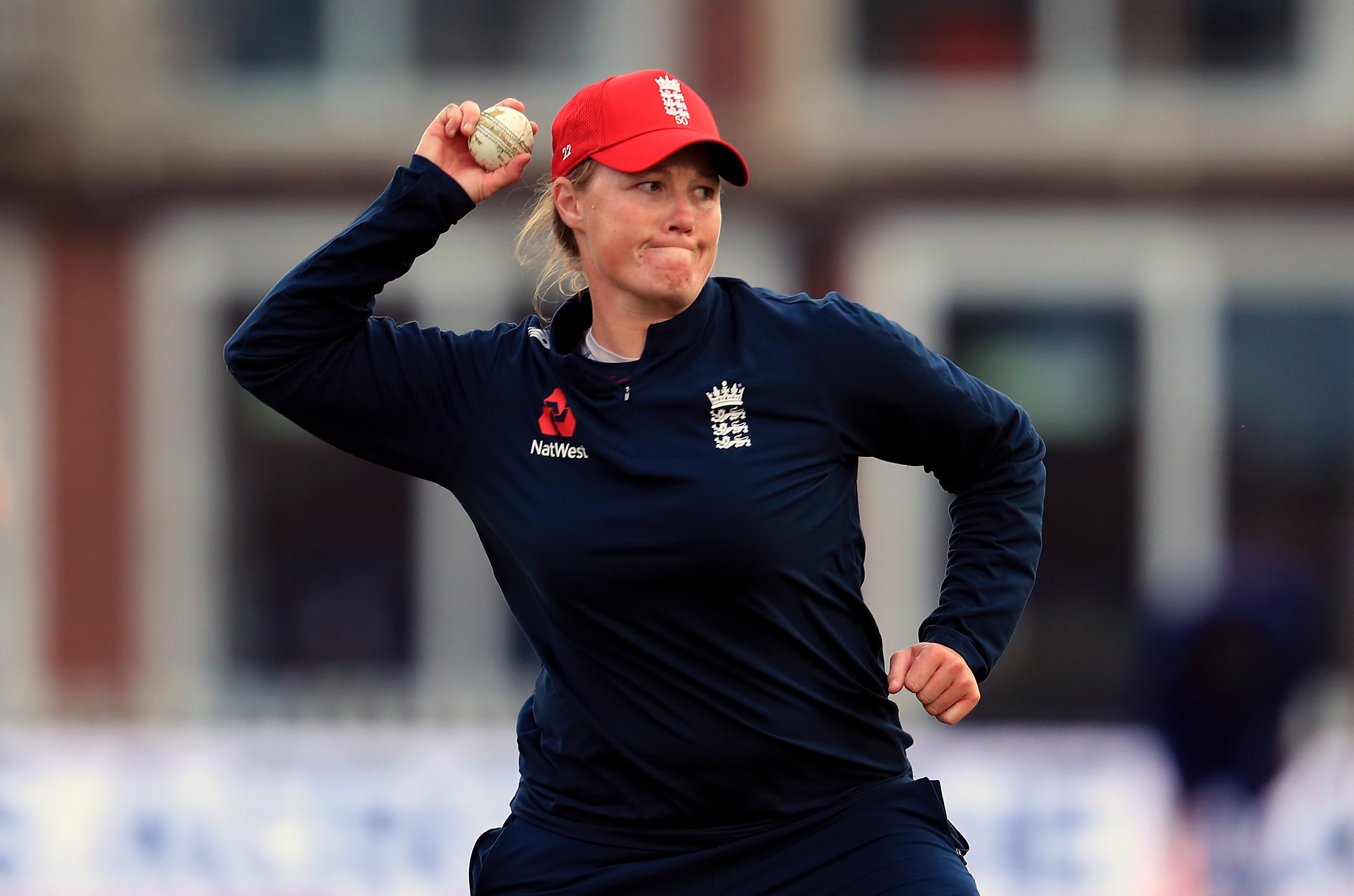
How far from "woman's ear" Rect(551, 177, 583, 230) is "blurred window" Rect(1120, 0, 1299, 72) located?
8590mm

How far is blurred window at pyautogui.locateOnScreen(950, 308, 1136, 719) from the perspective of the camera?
10766mm

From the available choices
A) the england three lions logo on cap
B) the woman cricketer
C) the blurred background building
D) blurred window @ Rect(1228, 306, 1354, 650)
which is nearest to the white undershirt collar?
the woman cricketer

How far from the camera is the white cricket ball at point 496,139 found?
321cm

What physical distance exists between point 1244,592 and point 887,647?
322 centimetres

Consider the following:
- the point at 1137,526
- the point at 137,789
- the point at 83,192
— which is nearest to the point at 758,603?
the point at 137,789

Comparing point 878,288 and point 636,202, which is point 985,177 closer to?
point 878,288

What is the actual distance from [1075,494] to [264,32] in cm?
583

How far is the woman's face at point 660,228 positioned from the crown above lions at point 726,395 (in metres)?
0.20

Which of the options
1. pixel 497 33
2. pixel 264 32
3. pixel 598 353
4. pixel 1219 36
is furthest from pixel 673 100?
pixel 1219 36

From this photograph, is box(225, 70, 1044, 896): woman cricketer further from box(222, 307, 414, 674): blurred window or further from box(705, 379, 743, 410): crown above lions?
box(222, 307, 414, 674): blurred window

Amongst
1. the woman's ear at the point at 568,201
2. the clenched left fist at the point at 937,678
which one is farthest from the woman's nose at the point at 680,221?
the clenched left fist at the point at 937,678

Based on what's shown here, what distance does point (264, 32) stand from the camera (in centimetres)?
1108

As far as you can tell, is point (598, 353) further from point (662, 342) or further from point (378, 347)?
point (378, 347)

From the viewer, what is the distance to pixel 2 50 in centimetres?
1052
